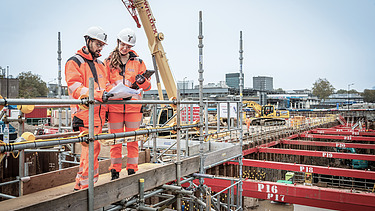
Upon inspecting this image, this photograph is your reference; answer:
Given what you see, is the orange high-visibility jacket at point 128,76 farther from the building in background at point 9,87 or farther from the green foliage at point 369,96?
the green foliage at point 369,96

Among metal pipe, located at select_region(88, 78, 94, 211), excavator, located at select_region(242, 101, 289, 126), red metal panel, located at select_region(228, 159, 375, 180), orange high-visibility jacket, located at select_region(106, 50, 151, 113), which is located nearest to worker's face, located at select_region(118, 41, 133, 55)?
orange high-visibility jacket, located at select_region(106, 50, 151, 113)

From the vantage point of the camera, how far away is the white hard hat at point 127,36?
424cm

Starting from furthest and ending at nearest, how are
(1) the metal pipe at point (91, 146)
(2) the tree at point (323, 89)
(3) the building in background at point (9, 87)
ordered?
(2) the tree at point (323, 89), (3) the building in background at point (9, 87), (1) the metal pipe at point (91, 146)

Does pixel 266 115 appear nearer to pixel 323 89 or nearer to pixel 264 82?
pixel 323 89

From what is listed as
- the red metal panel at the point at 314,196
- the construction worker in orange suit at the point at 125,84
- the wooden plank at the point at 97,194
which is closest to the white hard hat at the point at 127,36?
the construction worker in orange suit at the point at 125,84

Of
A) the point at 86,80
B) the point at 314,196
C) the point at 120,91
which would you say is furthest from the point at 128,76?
the point at 314,196

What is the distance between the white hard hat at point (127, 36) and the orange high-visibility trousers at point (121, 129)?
103 cm

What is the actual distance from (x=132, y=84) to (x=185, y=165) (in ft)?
5.69

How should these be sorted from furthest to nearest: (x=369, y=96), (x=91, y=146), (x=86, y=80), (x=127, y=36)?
(x=369, y=96) → (x=127, y=36) → (x=86, y=80) → (x=91, y=146)

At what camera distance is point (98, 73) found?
3.98 meters

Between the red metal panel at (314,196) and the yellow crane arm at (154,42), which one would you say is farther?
the yellow crane arm at (154,42)

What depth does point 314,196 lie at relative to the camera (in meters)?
7.41

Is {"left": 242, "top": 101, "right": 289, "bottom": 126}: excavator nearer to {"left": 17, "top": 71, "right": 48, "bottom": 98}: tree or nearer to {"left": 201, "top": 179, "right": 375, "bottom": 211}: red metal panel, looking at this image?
{"left": 201, "top": 179, "right": 375, "bottom": 211}: red metal panel

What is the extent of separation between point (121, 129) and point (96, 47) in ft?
3.88
